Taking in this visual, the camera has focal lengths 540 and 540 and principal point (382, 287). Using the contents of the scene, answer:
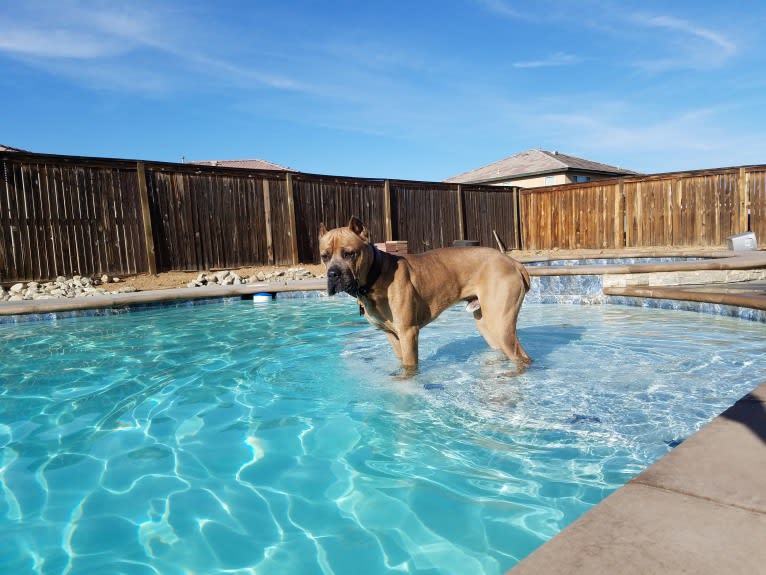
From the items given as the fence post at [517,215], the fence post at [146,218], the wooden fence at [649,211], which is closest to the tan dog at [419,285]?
the fence post at [146,218]

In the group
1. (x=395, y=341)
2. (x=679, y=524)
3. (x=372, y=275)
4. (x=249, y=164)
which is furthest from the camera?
(x=249, y=164)

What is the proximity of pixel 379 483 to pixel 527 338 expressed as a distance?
4.30 meters

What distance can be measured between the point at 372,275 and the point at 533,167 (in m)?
29.1

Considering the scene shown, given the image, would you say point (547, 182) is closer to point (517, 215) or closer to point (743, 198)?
point (517, 215)

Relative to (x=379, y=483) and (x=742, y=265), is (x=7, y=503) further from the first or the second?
(x=742, y=265)

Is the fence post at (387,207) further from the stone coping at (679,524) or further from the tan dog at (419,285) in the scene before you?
the stone coping at (679,524)

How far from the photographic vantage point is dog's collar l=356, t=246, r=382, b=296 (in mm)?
4324

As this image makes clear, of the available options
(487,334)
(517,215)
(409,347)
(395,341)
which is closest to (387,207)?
(517,215)

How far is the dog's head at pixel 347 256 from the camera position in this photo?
13.0ft

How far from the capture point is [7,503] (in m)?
2.86

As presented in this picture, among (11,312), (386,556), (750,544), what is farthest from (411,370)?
(11,312)

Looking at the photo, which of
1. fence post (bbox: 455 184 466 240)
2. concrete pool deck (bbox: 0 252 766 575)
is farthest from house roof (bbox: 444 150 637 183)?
concrete pool deck (bbox: 0 252 766 575)

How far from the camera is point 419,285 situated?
4.61m

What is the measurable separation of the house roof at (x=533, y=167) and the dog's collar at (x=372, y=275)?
27352 millimetres
